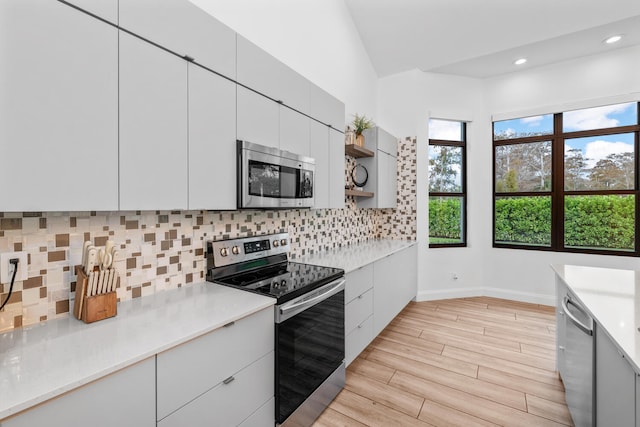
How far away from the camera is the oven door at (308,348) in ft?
5.01

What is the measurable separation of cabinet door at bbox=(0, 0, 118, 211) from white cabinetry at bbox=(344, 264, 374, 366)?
5.49 feet

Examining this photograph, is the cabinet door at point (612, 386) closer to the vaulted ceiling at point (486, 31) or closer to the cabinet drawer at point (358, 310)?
the cabinet drawer at point (358, 310)

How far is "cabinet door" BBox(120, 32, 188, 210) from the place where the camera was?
1158 mm

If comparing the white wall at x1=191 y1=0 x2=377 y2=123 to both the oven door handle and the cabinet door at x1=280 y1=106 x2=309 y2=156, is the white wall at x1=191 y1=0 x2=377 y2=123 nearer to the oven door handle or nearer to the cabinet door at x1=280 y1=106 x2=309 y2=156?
the cabinet door at x1=280 y1=106 x2=309 y2=156

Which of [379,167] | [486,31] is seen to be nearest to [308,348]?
[379,167]

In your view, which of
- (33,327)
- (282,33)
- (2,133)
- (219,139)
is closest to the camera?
(2,133)

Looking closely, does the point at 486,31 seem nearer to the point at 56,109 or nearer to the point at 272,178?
the point at 272,178

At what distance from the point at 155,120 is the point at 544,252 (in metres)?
4.86

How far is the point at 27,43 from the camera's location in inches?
35.6

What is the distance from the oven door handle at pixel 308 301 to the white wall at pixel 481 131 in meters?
2.54

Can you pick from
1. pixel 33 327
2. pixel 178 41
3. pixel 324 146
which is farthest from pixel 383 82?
pixel 33 327

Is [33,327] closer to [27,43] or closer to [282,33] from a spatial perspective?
[27,43]

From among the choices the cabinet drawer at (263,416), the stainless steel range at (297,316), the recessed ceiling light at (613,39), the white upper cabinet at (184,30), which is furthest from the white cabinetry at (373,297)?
the recessed ceiling light at (613,39)

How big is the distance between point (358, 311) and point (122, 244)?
1.74 m
